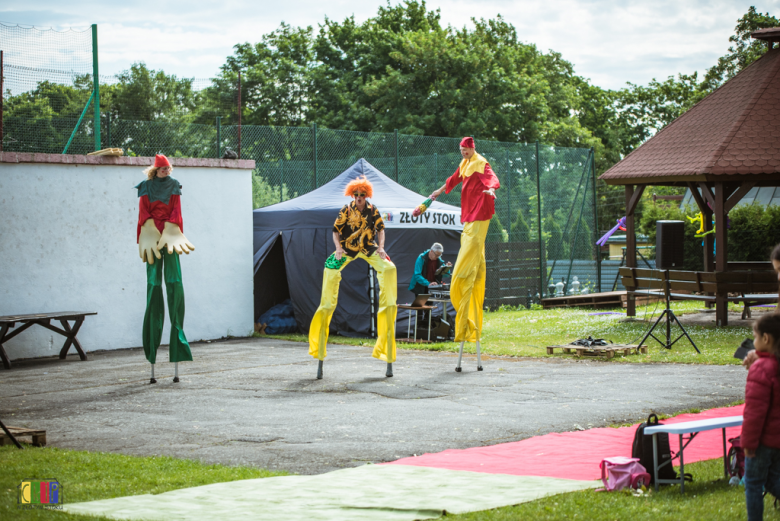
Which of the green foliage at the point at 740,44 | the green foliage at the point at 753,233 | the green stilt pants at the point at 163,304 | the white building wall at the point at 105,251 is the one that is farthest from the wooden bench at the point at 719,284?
the green foliage at the point at 740,44

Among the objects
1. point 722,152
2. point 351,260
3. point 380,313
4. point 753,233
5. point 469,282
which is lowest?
point 380,313

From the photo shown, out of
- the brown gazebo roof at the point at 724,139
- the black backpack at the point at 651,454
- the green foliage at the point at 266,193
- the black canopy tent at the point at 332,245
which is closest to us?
the black backpack at the point at 651,454

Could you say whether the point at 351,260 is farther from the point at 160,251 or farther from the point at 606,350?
the point at 606,350

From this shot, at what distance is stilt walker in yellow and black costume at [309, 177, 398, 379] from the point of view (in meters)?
9.24

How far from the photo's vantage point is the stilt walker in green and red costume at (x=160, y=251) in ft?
30.1

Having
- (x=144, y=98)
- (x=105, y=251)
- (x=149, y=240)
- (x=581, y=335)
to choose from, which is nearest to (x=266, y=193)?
(x=144, y=98)

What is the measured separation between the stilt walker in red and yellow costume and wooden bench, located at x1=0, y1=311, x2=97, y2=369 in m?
5.57

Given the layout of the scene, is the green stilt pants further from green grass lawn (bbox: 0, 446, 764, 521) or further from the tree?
the tree

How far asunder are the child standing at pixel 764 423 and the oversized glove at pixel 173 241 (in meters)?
6.73

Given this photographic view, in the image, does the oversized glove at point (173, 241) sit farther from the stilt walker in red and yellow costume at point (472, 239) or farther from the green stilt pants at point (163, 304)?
the stilt walker in red and yellow costume at point (472, 239)

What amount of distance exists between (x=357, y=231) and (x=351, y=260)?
35 cm

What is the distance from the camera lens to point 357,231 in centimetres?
932

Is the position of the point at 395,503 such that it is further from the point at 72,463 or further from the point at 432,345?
the point at 432,345

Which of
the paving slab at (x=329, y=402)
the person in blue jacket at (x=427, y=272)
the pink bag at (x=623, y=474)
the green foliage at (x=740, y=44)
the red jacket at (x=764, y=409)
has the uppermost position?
the green foliage at (x=740, y=44)
